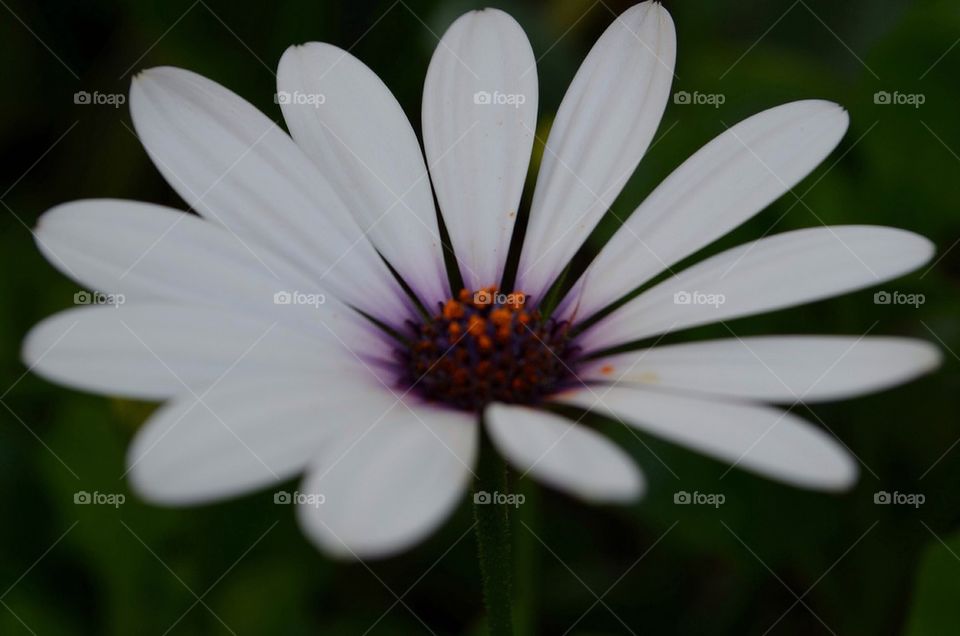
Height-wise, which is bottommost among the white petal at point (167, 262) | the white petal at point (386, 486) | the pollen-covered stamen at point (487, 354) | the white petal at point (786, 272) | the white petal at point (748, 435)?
the white petal at point (386, 486)

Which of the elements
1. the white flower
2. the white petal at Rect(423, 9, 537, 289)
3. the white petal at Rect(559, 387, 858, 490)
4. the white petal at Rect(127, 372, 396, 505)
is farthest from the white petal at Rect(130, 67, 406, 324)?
the white petal at Rect(559, 387, 858, 490)

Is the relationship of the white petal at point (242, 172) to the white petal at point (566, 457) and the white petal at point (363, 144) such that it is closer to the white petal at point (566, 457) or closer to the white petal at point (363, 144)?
the white petal at point (363, 144)

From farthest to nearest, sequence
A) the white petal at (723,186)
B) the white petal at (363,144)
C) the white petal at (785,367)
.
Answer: the white petal at (363,144) → the white petal at (723,186) → the white petal at (785,367)

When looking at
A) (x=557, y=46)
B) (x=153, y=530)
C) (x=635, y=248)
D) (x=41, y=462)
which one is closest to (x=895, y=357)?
(x=635, y=248)

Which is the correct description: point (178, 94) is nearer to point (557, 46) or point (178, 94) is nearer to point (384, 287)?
point (384, 287)

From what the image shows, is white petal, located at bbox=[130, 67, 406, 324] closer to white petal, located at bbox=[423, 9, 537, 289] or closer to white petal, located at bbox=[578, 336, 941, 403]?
white petal, located at bbox=[423, 9, 537, 289]

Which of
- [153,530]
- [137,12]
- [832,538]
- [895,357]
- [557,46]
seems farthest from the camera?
[557,46]

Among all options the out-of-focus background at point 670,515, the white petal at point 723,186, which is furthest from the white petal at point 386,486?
the out-of-focus background at point 670,515
